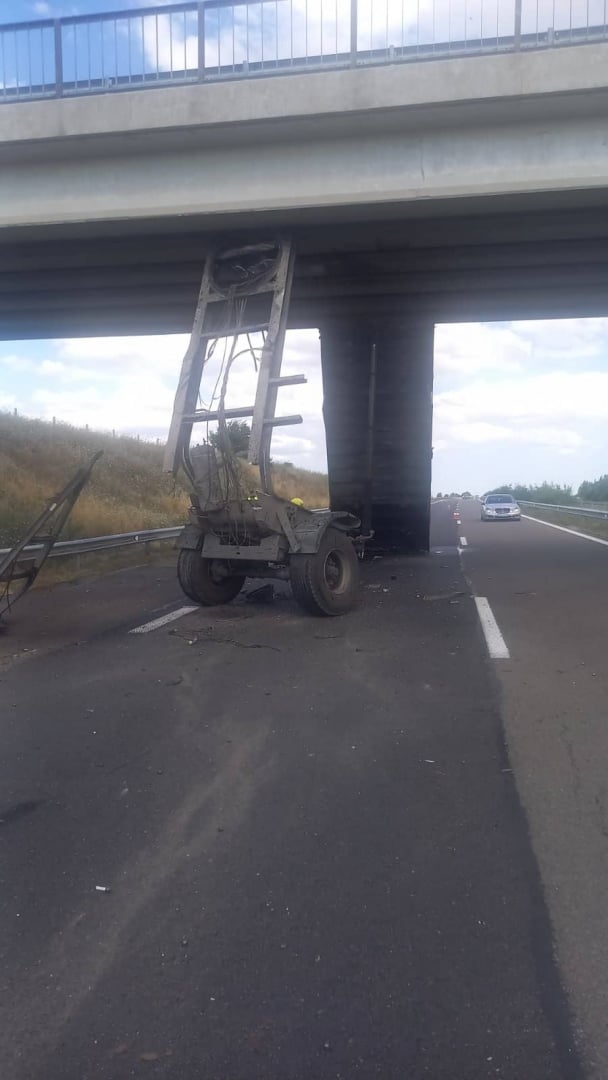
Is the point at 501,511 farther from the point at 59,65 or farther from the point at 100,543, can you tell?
the point at 59,65

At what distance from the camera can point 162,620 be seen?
454 inches

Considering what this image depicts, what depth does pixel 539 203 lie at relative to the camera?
1266cm

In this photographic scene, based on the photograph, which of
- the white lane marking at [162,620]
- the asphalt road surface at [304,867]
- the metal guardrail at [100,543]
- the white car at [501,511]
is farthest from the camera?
the white car at [501,511]

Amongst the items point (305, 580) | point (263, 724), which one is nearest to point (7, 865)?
point (263, 724)

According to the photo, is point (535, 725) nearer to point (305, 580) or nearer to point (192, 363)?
point (305, 580)

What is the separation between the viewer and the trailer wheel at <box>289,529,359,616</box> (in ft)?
36.4

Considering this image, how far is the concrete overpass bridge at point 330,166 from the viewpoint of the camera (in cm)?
1180

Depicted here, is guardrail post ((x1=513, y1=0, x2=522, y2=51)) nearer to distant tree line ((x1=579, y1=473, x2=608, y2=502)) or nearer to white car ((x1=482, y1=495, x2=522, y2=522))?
white car ((x1=482, y1=495, x2=522, y2=522))

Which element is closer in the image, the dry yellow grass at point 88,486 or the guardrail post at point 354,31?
the guardrail post at point 354,31

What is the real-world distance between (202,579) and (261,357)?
3159 mm

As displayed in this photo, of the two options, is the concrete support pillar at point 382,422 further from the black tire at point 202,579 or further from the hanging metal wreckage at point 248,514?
the black tire at point 202,579

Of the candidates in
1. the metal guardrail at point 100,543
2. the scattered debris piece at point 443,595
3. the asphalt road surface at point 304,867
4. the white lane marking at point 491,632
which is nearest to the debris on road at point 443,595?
the scattered debris piece at point 443,595

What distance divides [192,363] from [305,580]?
3.58 m

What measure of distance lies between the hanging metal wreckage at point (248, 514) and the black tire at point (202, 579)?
14 mm
